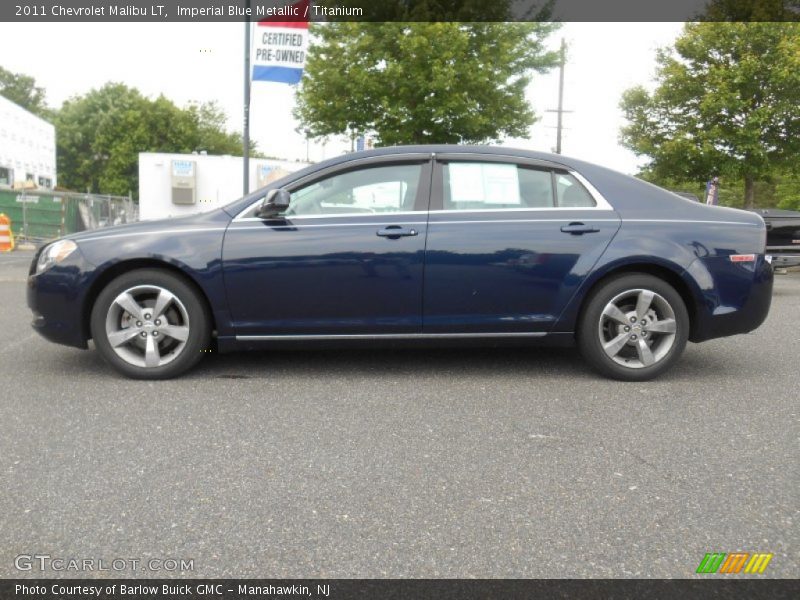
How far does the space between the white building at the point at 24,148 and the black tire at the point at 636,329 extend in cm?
3768

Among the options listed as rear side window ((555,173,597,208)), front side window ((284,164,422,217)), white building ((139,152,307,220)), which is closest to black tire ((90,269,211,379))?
front side window ((284,164,422,217))

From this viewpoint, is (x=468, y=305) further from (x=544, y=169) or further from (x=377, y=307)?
(x=544, y=169)

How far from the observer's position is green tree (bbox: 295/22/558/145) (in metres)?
18.2

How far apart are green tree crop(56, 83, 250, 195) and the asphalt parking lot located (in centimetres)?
6026

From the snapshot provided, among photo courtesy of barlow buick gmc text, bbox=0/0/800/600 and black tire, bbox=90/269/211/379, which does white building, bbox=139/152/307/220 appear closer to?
photo courtesy of barlow buick gmc text, bbox=0/0/800/600

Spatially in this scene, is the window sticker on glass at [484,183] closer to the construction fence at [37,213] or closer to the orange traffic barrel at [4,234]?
the orange traffic barrel at [4,234]

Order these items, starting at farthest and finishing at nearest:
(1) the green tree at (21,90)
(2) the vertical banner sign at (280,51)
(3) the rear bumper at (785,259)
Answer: (1) the green tree at (21,90) < (2) the vertical banner sign at (280,51) < (3) the rear bumper at (785,259)

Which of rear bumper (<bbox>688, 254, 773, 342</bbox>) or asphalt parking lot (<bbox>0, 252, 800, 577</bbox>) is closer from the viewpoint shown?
asphalt parking lot (<bbox>0, 252, 800, 577</bbox>)

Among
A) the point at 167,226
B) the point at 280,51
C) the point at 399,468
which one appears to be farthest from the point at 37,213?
the point at 399,468

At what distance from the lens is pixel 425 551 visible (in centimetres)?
230

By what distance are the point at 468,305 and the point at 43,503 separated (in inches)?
106

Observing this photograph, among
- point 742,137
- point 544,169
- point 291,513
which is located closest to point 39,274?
point 291,513
